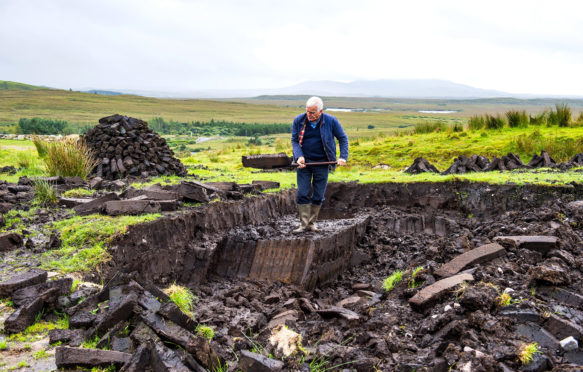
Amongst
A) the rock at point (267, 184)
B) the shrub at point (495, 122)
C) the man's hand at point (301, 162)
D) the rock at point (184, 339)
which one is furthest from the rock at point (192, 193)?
the shrub at point (495, 122)

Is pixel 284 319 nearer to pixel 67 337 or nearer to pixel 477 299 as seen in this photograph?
pixel 477 299

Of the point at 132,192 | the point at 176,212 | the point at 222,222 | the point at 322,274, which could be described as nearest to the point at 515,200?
the point at 322,274

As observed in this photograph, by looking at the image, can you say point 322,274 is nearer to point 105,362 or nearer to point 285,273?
point 285,273

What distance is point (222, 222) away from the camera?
26.8ft

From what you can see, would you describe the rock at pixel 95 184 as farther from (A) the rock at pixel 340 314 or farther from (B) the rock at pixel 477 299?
(B) the rock at pixel 477 299

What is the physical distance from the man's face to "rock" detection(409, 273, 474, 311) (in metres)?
2.99

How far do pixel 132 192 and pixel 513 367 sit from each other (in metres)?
6.95

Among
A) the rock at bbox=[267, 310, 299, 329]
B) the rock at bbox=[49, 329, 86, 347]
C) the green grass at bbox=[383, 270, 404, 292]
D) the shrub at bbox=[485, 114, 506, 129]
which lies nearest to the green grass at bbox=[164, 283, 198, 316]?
the rock at bbox=[267, 310, 299, 329]

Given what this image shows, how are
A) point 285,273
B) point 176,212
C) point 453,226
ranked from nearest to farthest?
point 285,273
point 176,212
point 453,226

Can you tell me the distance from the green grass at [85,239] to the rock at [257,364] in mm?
2923

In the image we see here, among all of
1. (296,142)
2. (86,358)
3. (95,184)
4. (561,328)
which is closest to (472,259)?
(561,328)

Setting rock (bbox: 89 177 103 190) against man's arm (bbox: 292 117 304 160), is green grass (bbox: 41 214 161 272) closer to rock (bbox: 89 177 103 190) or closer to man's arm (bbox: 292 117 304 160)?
man's arm (bbox: 292 117 304 160)

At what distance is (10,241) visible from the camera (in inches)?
241

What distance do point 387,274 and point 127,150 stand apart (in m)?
8.04
